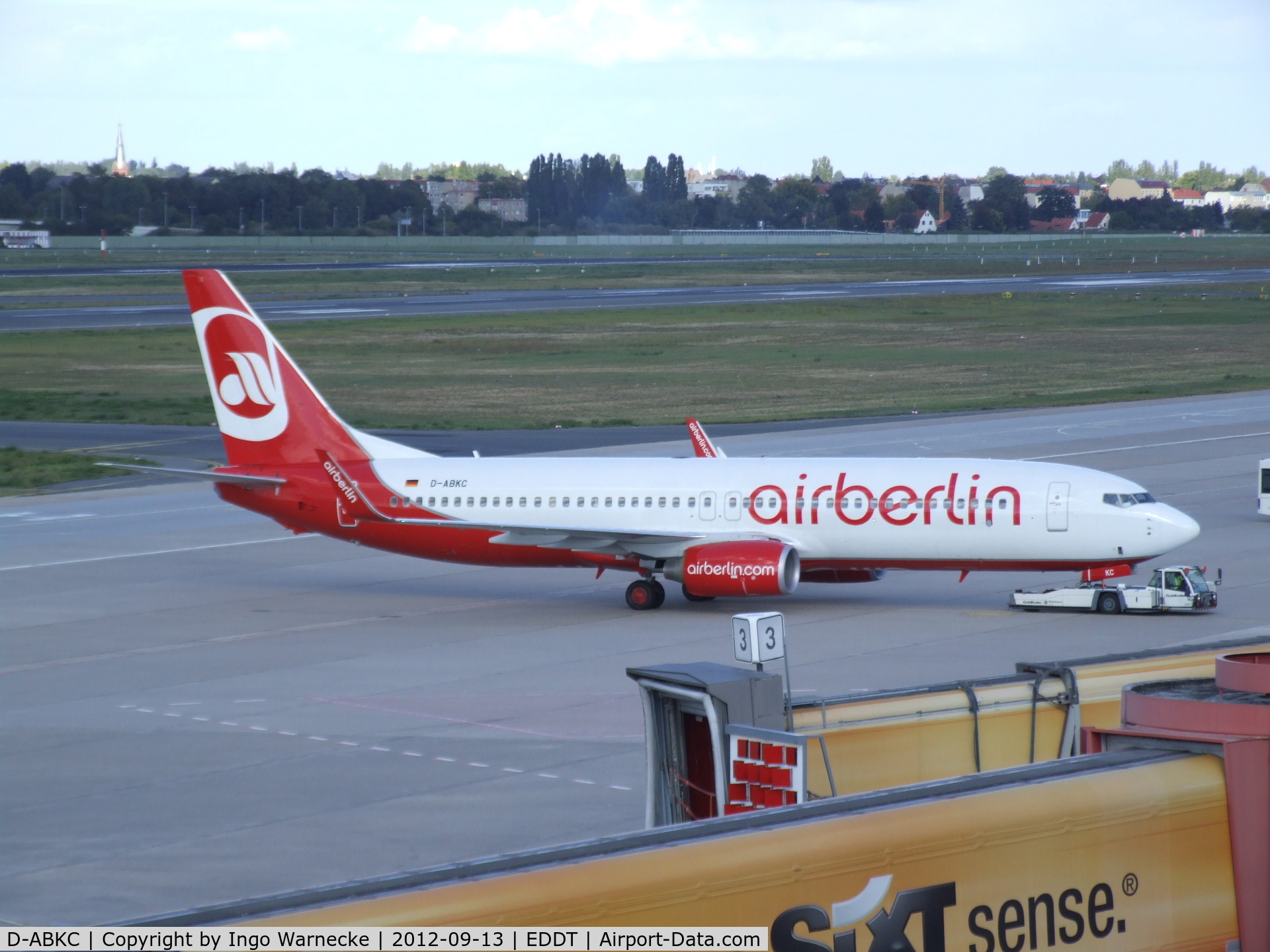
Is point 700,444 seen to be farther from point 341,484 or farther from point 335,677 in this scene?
point 335,677

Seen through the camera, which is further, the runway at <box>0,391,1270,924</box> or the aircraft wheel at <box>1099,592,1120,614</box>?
the aircraft wheel at <box>1099,592,1120,614</box>

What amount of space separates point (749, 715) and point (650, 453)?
4825 centimetres

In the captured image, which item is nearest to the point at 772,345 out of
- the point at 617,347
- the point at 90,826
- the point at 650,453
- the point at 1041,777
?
the point at 617,347

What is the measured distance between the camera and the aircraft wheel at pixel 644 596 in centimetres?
3684

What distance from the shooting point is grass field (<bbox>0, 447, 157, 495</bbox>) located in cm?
5741

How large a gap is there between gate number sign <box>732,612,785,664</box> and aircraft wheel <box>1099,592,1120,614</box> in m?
23.2

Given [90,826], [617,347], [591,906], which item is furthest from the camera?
[617,347]

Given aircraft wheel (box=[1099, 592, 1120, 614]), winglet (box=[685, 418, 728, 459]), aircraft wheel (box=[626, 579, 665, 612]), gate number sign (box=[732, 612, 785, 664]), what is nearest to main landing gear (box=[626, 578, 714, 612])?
aircraft wheel (box=[626, 579, 665, 612])

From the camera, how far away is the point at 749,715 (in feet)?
43.7

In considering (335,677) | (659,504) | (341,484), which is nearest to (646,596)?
(659,504)

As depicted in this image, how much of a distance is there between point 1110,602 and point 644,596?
1110 cm

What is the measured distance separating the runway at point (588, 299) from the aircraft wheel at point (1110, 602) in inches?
3735

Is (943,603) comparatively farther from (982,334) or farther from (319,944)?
(982,334)

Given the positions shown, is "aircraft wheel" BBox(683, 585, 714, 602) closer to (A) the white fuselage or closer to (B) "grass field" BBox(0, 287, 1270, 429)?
(A) the white fuselage
